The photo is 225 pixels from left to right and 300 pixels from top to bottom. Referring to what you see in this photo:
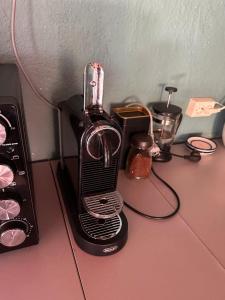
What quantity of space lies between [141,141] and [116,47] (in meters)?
0.27

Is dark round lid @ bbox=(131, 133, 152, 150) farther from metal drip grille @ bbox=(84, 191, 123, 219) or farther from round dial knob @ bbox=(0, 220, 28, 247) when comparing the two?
round dial knob @ bbox=(0, 220, 28, 247)

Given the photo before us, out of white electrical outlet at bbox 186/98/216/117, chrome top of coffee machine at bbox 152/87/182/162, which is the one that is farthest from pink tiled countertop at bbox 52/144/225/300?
white electrical outlet at bbox 186/98/216/117

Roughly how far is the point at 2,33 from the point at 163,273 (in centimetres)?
64

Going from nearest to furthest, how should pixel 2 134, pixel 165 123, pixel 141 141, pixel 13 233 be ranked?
pixel 2 134
pixel 13 233
pixel 141 141
pixel 165 123

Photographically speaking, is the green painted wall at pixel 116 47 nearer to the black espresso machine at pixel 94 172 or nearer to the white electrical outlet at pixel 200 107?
the white electrical outlet at pixel 200 107

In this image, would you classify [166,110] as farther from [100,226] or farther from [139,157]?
[100,226]

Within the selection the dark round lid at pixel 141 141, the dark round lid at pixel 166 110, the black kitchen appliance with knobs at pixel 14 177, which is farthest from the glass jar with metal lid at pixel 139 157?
the black kitchen appliance with knobs at pixel 14 177

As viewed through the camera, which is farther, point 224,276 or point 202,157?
point 202,157

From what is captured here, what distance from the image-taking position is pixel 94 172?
514 millimetres

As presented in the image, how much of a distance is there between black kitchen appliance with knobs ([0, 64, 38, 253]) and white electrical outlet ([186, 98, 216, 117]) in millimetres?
597

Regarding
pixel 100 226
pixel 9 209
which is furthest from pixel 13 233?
pixel 100 226

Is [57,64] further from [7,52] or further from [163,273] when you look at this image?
[163,273]

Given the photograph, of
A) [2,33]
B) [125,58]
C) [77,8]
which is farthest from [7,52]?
[125,58]

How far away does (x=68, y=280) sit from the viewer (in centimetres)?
47
